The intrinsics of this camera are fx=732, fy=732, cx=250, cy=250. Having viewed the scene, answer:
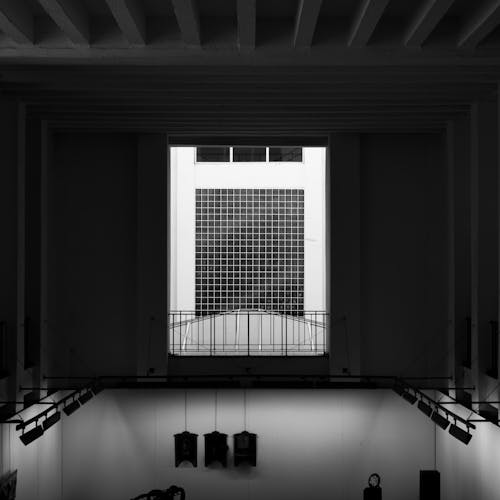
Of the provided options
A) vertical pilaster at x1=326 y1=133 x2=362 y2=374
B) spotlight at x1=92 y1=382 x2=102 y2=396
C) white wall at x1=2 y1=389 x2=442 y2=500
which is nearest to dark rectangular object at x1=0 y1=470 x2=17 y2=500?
spotlight at x1=92 y1=382 x2=102 y2=396

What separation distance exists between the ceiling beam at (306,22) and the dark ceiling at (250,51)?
12mm

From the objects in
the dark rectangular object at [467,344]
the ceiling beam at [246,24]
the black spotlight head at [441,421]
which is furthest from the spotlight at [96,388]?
the ceiling beam at [246,24]

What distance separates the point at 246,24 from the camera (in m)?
6.70

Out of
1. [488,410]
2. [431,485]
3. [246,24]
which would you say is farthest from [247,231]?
[246,24]

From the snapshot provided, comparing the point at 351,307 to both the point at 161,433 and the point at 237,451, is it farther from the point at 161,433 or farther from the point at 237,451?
the point at 161,433

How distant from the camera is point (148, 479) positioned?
1247 centimetres

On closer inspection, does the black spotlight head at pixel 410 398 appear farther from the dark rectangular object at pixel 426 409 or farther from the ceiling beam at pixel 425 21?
the ceiling beam at pixel 425 21

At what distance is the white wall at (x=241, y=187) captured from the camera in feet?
65.8

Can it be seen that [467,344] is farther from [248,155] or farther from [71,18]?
[248,155]

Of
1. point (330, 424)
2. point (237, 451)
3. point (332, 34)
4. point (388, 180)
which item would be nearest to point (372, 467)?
point (330, 424)

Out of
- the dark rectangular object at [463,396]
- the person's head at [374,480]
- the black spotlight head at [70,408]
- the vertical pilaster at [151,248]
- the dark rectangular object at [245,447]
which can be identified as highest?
the vertical pilaster at [151,248]

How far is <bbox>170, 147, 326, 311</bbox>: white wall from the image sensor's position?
20062 mm

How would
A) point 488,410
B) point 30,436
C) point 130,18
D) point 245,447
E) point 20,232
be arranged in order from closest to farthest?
point 130,18 < point 30,436 < point 20,232 < point 488,410 < point 245,447

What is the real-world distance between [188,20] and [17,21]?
1567 mm
